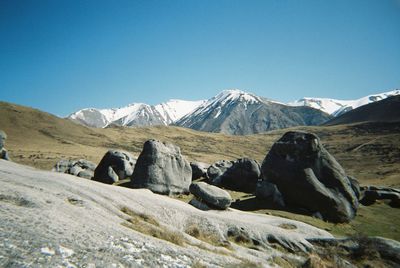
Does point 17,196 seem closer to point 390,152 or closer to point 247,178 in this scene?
point 247,178

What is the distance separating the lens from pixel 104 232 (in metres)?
11.1

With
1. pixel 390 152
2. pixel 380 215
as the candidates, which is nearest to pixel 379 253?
pixel 380 215

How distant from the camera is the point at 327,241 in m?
20.5

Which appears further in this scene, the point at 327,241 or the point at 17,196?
the point at 327,241

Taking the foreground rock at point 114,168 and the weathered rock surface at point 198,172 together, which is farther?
the weathered rock surface at point 198,172

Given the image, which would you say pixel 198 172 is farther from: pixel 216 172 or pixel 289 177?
pixel 289 177

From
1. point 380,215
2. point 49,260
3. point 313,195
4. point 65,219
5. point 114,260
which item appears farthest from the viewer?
point 380,215

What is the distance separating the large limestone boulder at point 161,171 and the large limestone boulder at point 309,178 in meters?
11.0

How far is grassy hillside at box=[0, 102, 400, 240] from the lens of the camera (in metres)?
39.9

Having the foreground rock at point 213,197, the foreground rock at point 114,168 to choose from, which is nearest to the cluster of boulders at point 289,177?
the foreground rock at point 114,168

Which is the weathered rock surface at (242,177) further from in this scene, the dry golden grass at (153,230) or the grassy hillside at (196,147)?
the dry golden grass at (153,230)

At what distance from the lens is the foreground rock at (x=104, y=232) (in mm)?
8627

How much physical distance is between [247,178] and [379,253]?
26.0 meters

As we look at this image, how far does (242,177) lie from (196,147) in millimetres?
123347
